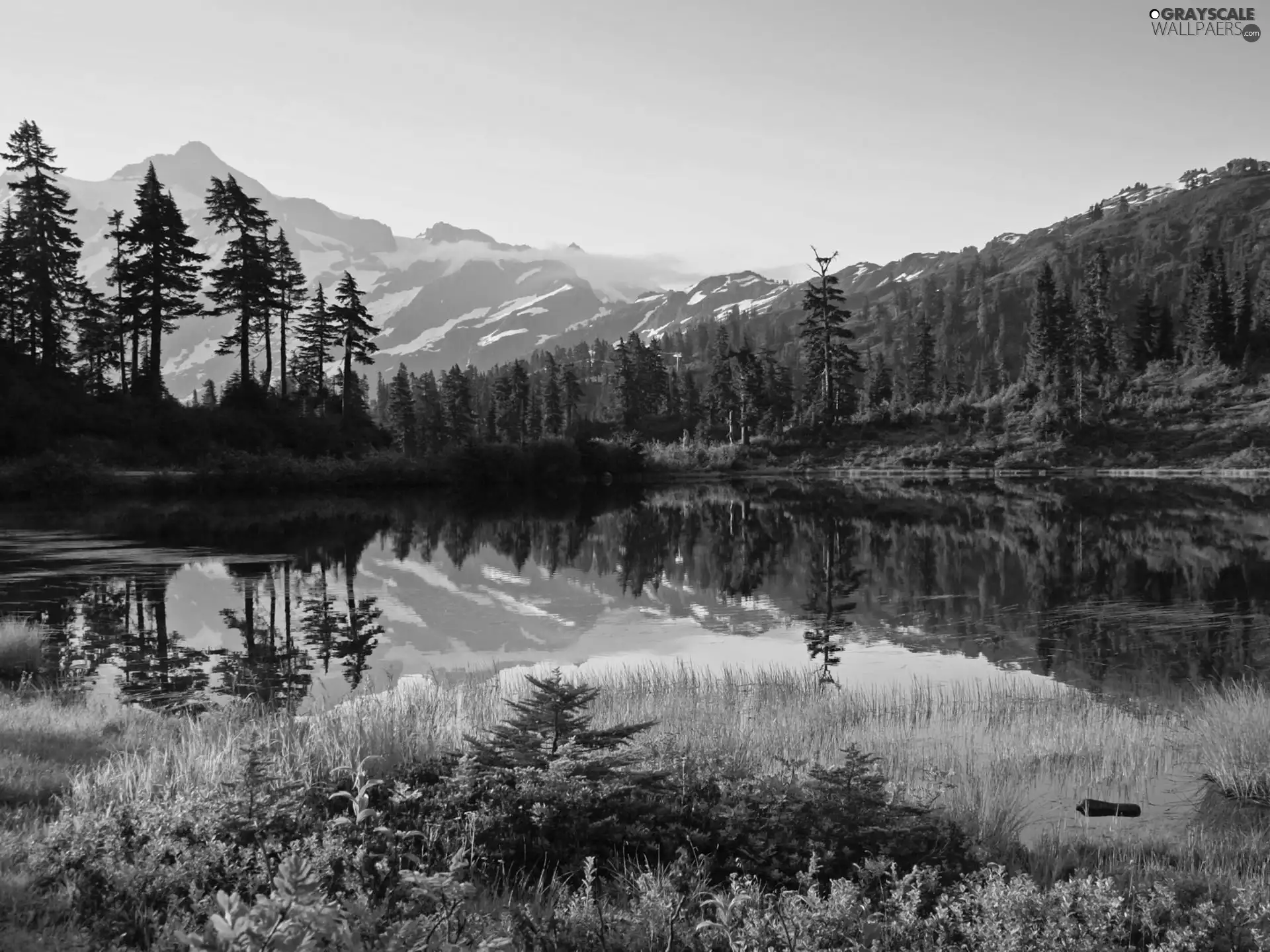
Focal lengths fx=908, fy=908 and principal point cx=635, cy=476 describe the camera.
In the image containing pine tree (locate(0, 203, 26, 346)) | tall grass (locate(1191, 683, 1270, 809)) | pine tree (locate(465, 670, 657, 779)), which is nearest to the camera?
pine tree (locate(465, 670, 657, 779))

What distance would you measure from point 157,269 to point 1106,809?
66.2 meters

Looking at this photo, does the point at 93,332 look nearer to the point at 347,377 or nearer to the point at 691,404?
the point at 347,377

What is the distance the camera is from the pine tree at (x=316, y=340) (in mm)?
76375

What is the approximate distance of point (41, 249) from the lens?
58594 mm

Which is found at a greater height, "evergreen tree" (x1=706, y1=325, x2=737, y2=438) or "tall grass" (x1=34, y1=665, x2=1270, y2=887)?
"evergreen tree" (x1=706, y1=325, x2=737, y2=438)

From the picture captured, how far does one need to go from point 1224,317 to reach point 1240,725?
10687 centimetres

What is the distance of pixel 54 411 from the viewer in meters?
52.3

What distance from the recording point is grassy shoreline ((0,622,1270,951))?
479 cm

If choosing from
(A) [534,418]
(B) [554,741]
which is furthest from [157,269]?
(A) [534,418]

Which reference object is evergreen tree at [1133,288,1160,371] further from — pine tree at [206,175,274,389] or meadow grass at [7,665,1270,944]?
A: meadow grass at [7,665,1270,944]

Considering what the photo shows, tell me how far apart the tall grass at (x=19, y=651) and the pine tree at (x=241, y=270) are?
51.6 meters

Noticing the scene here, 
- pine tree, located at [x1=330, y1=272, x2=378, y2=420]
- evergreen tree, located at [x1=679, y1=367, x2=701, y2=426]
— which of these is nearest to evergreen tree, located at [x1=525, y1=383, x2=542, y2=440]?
evergreen tree, located at [x1=679, y1=367, x2=701, y2=426]

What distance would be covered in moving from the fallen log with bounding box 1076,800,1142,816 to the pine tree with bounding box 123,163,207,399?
6301cm

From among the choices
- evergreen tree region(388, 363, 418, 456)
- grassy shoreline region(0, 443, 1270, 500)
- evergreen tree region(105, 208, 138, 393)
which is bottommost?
grassy shoreline region(0, 443, 1270, 500)
